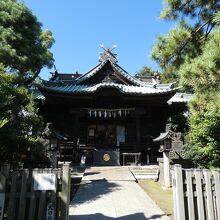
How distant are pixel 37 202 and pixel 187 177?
8.98 ft

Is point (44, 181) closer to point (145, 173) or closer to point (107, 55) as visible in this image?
point (145, 173)

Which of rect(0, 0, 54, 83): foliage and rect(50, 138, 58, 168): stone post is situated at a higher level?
rect(0, 0, 54, 83): foliage

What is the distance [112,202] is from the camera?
22.3 ft

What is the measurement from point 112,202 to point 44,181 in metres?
3.00

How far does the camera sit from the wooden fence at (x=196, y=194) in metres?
4.43

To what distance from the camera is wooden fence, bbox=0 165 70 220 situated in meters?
4.25

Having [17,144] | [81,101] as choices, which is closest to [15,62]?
[17,144]

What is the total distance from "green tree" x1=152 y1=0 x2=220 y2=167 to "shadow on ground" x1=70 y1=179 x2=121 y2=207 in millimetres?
3620

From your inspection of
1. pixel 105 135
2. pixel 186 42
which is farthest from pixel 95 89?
pixel 186 42

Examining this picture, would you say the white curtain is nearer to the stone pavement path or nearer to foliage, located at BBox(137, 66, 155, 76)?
the stone pavement path

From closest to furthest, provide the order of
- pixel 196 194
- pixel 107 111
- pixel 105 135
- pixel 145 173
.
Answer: pixel 196 194
pixel 145 173
pixel 107 111
pixel 105 135

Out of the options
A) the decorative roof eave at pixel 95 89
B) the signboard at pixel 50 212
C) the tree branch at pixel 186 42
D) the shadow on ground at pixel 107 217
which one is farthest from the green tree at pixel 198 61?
the decorative roof eave at pixel 95 89

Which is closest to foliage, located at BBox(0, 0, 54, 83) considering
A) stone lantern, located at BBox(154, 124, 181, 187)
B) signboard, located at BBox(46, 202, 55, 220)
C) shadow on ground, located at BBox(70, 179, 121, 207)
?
shadow on ground, located at BBox(70, 179, 121, 207)

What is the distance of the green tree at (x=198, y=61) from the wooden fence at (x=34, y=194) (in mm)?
3158
